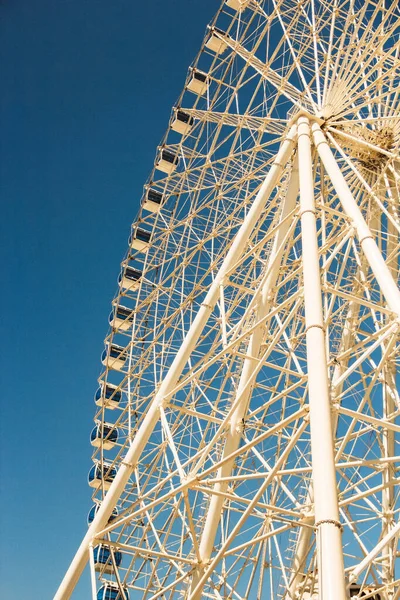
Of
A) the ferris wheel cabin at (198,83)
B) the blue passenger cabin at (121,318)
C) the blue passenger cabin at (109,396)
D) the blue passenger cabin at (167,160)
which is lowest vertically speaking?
the blue passenger cabin at (109,396)

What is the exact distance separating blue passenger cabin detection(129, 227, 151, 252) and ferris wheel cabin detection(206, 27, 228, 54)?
233 inches

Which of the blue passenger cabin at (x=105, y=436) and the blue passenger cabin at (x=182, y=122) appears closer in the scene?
the blue passenger cabin at (x=105, y=436)

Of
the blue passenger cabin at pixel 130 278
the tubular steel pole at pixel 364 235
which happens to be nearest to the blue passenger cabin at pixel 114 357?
the blue passenger cabin at pixel 130 278

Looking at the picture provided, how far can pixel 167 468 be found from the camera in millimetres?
15648

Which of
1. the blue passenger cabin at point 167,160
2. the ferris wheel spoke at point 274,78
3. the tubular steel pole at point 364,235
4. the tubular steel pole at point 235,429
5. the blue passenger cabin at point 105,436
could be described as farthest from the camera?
the blue passenger cabin at point 167,160

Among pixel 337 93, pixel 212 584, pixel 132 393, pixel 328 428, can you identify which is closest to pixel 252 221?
pixel 337 93

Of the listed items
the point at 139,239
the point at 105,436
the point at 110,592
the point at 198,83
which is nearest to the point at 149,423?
the point at 110,592

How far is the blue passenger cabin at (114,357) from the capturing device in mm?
20469

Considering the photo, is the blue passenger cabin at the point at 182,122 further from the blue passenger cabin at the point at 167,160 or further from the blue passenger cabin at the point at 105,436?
the blue passenger cabin at the point at 105,436

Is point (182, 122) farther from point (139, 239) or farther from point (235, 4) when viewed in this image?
point (139, 239)

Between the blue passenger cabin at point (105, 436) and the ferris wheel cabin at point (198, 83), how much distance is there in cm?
1035

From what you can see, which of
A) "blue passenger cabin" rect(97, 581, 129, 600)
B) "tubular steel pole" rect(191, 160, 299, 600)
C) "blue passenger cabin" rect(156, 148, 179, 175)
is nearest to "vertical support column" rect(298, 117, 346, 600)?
"tubular steel pole" rect(191, 160, 299, 600)

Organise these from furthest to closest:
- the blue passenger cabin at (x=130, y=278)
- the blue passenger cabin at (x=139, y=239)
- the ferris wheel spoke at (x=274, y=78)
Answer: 1. the blue passenger cabin at (x=139, y=239)
2. the blue passenger cabin at (x=130, y=278)
3. the ferris wheel spoke at (x=274, y=78)

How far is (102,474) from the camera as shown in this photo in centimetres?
1842
